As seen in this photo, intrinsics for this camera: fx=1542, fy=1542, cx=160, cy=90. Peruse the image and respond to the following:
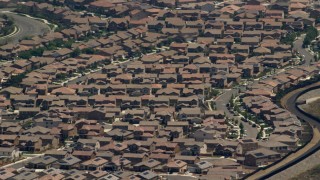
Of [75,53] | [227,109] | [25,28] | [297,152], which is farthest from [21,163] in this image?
[25,28]

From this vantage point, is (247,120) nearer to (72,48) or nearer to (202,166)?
(202,166)

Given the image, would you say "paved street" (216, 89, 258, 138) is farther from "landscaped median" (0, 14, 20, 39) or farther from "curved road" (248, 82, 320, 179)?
"landscaped median" (0, 14, 20, 39)

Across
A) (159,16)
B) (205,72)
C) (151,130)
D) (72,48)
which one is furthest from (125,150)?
(159,16)

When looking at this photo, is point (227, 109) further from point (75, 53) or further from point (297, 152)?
point (75, 53)

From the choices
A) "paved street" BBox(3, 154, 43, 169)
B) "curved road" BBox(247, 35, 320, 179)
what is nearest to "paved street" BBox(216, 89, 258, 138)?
"curved road" BBox(247, 35, 320, 179)

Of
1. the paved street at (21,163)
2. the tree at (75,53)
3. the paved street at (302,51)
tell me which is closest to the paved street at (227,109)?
the paved street at (302,51)

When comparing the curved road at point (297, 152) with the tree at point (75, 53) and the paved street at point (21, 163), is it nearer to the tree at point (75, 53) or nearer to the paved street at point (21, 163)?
the paved street at point (21, 163)
